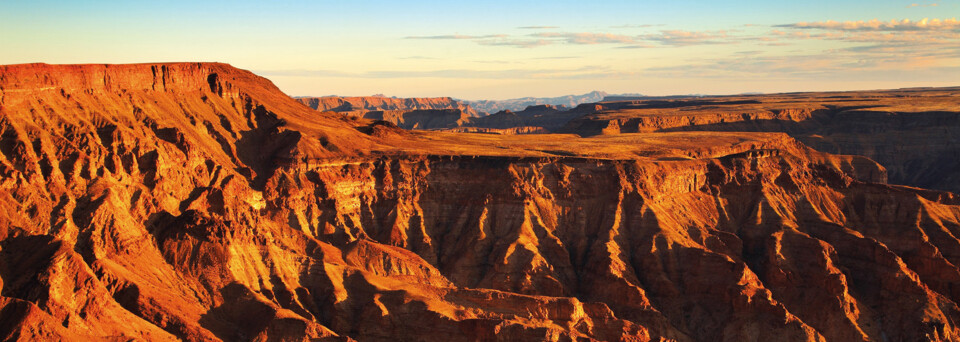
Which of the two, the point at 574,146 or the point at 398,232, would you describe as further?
the point at 574,146

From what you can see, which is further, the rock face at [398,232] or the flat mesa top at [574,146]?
the flat mesa top at [574,146]

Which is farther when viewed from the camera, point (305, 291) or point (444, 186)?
point (444, 186)

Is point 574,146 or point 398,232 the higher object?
point 574,146

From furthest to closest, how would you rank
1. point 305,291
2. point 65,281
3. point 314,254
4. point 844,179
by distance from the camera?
point 844,179, point 314,254, point 305,291, point 65,281

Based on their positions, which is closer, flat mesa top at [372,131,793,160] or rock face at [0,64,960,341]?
rock face at [0,64,960,341]

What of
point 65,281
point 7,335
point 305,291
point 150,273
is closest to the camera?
point 7,335

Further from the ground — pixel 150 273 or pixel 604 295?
pixel 150 273

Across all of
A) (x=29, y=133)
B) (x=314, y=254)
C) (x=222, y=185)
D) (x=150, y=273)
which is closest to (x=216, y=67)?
(x=222, y=185)

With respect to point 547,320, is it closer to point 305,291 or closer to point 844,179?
point 305,291
